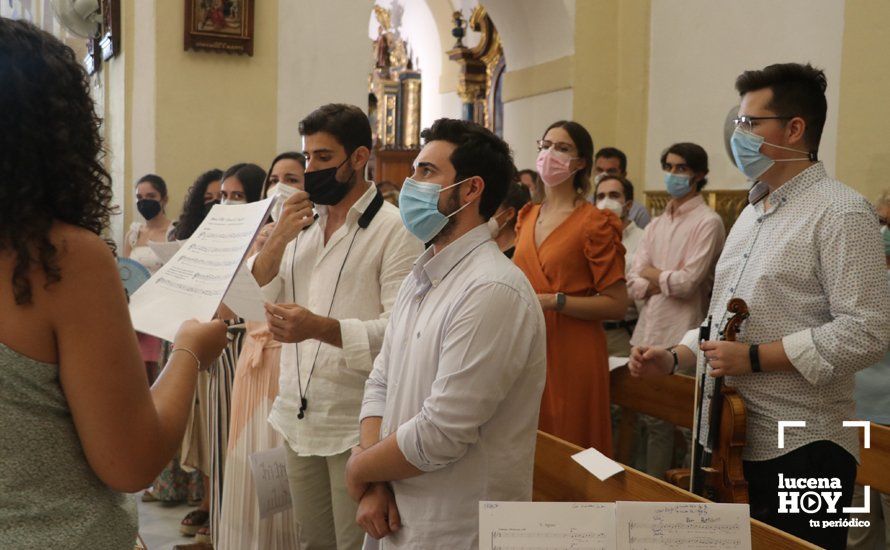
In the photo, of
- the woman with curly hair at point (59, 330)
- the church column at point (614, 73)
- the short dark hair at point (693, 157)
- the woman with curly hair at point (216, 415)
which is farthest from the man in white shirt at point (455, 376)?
the church column at point (614, 73)

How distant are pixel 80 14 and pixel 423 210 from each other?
5755 mm

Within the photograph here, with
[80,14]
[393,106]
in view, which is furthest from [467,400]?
[393,106]

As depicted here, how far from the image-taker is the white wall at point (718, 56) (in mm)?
6285

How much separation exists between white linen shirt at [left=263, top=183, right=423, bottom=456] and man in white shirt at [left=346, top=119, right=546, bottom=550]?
549 mm

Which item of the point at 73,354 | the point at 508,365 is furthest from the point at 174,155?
the point at 73,354

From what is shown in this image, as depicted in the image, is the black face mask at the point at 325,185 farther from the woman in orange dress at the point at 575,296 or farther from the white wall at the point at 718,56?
the white wall at the point at 718,56

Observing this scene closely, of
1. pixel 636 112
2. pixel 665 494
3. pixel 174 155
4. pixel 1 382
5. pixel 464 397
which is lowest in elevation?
pixel 665 494

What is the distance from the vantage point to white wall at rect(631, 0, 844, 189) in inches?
247

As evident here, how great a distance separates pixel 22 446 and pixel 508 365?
1.06 m

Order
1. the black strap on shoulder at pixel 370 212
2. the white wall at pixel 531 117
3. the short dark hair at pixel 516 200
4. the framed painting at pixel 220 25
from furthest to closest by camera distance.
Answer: the white wall at pixel 531 117 < the framed painting at pixel 220 25 < the short dark hair at pixel 516 200 < the black strap on shoulder at pixel 370 212

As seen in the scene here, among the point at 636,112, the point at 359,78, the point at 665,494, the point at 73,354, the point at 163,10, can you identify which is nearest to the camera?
the point at 73,354

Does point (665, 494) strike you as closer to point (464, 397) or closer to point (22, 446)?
point (464, 397)

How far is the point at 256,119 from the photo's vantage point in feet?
22.0

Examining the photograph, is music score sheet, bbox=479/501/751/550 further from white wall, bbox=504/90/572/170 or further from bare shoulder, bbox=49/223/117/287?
white wall, bbox=504/90/572/170
